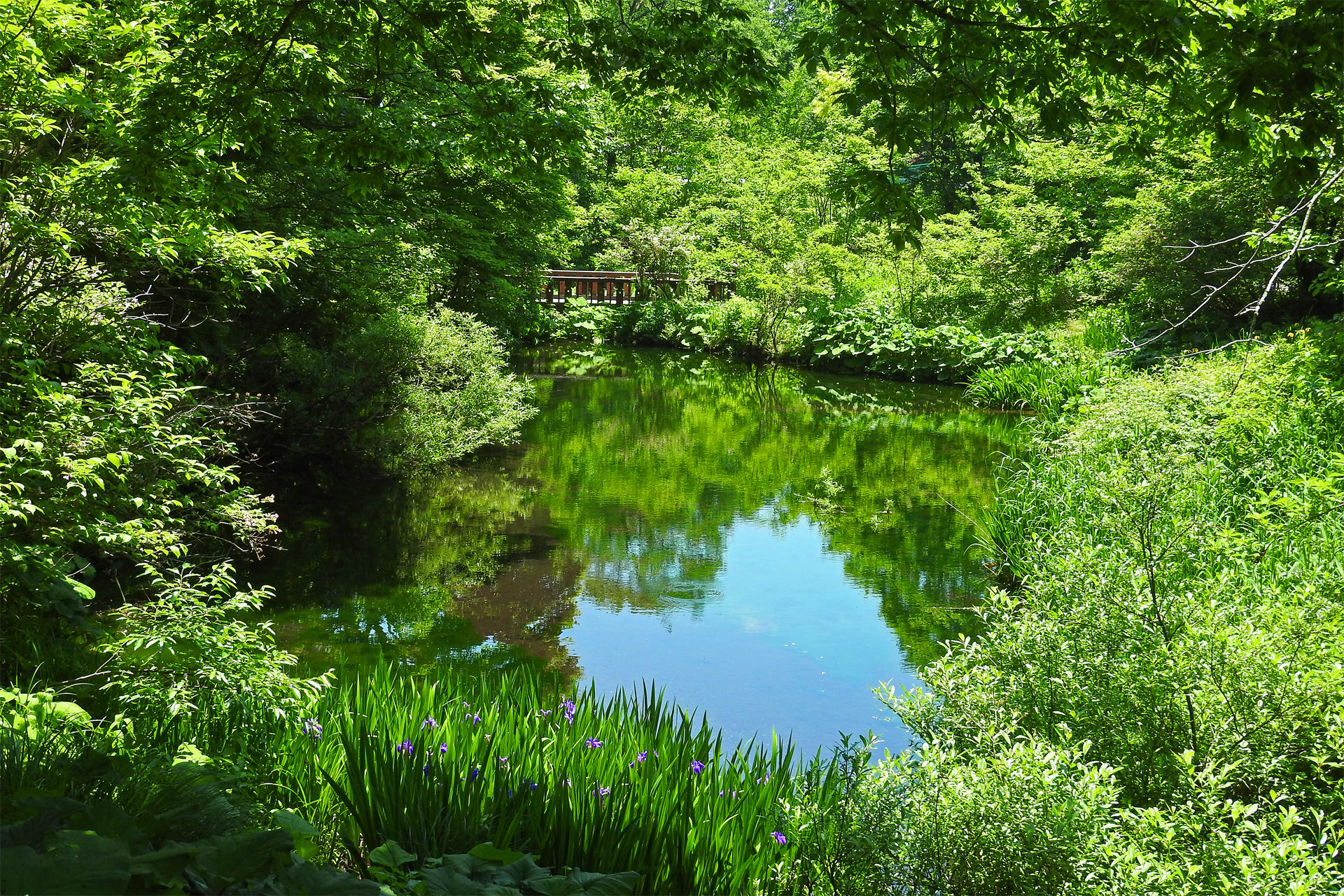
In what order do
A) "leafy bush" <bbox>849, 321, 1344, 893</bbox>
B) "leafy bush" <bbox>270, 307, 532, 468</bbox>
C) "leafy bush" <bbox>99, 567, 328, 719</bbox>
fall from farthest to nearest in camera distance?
"leafy bush" <bbox>270, 307, 532, 468</bbox>, "leafy bush" <bbox>99, 567, 328, 719</bbox>, "leafy bush" <bbox>849, 321, 1344, 893</bbox>

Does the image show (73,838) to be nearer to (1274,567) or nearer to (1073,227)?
(1274,567)

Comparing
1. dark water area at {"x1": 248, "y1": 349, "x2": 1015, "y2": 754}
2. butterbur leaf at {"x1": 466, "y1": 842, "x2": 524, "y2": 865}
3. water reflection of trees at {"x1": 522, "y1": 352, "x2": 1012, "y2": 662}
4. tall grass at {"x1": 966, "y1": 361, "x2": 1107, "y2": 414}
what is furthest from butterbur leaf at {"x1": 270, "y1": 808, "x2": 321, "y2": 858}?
tall grass at {"x1": 966, "y1": 361, "x2": 1107, "y2": 414}

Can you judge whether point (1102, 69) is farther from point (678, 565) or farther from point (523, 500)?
point (523, 500)

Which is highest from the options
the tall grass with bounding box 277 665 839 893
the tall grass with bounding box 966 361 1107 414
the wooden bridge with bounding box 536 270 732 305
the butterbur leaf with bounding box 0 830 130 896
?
the wooden bridge with bounding box 536 270 732 305

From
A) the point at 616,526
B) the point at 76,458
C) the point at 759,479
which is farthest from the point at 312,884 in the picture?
the point at 759,479

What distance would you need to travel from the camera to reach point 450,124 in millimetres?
9719

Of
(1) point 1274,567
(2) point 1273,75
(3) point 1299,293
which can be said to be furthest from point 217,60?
(3) point 1299,293

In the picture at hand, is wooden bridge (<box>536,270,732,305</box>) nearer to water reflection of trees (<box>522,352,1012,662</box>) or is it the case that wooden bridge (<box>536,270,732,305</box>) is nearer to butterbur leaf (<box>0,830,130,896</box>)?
water reflection of trees (<box>522,352,1012,662</box>)

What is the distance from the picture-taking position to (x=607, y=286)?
27.4 m

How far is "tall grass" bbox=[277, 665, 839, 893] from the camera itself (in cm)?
292

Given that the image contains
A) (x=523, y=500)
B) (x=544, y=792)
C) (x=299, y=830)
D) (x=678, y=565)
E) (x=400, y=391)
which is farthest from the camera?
(x=523, y=500)

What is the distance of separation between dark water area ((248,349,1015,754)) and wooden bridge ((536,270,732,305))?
42.2 feet

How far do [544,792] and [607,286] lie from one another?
2518 cm

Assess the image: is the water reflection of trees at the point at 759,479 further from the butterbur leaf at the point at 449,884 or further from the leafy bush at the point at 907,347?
the butterbur leaf at the point at 449,884
